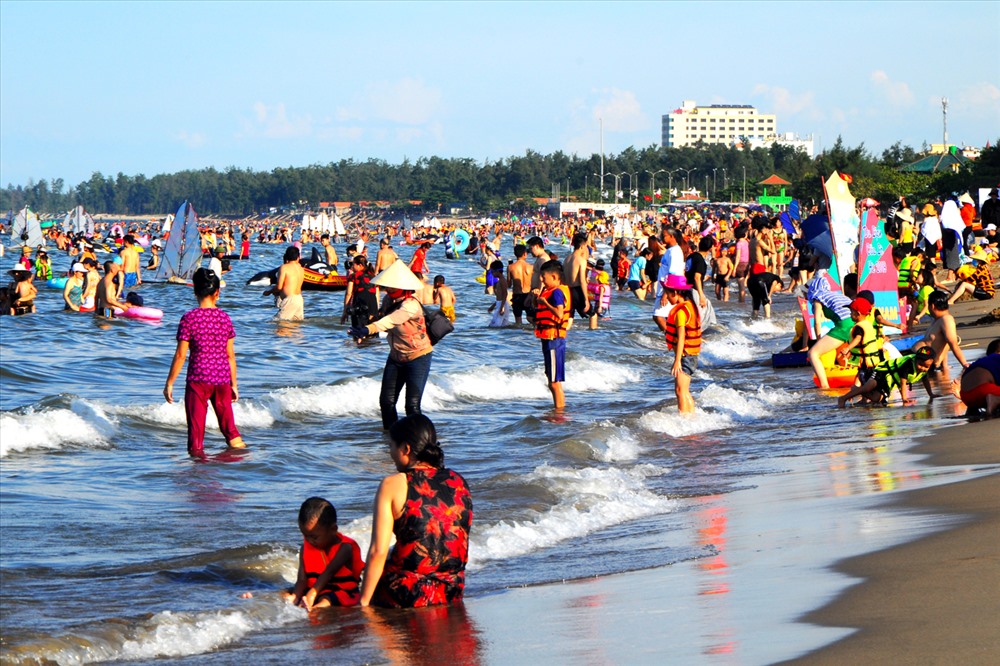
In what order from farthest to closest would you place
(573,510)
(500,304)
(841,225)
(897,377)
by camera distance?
1. (500,304)
2. (841,225)
3. (897,377)
4. (573,510)

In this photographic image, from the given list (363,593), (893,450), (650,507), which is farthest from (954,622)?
(893,450)

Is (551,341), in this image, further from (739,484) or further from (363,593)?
(363,593)

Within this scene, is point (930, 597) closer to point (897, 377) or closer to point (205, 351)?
point (205, 351)

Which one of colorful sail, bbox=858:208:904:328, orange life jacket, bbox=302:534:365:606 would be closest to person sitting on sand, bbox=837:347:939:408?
colorful sail, bbox=858:208:904:328

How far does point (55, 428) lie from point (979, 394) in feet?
24.6

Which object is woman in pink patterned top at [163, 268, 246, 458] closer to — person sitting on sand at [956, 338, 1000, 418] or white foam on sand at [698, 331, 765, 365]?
person sitting on sand at [956, 338, 1000, 418]

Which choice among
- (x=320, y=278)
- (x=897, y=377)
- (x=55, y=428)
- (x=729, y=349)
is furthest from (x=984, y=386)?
(x=320, y=278)

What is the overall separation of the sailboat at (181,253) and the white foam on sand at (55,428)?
23.7 metres

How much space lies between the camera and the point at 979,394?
9352 millimetres

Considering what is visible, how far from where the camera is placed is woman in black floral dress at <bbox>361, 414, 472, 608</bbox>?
5.01 m

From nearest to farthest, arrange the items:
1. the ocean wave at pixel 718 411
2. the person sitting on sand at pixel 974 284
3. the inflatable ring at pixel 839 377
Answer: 1. the ocean wave at pixel 718 411
2. the inflatable ring at pixel 839 377
3. the person sitting on sand at pixel 974 284

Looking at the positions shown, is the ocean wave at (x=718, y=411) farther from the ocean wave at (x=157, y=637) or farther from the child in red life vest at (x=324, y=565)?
the ocean wave at (x=157, y=637)

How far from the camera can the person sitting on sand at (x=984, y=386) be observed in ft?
30.3

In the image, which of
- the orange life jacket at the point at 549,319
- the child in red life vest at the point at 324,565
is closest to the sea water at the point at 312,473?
the child in red life vest at the point at 324,565
